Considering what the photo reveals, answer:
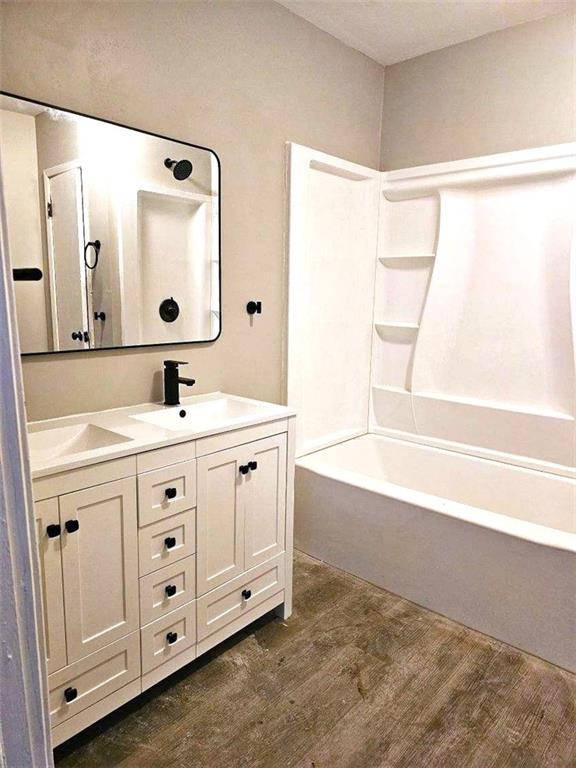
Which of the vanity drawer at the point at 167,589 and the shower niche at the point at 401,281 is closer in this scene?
the vanity drawer at the point at 167,589

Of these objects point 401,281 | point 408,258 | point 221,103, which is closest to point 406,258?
point 408,258

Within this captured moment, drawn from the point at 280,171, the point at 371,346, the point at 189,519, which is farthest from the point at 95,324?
the point at 371,346

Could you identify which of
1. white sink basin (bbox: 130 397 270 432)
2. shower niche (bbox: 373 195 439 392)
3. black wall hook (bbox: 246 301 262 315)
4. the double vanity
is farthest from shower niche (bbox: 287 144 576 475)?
the double vanity

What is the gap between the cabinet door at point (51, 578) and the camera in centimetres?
138

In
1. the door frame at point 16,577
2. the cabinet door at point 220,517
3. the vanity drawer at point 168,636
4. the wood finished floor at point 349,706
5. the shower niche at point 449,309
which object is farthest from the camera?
the shower niche at point 449,309

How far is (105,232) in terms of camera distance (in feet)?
6.19

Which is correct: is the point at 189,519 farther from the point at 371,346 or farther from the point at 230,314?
the point at 371,346

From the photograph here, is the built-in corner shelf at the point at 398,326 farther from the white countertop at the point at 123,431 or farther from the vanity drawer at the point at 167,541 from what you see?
the vanity drawer at the point at 167,541

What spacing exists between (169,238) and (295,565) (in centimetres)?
169

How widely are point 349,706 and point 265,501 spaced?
75 cm

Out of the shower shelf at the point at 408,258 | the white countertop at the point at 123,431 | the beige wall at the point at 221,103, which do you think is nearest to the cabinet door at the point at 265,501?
the white countertop at the point at 123,431

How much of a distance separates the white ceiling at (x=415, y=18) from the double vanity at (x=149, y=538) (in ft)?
6.22

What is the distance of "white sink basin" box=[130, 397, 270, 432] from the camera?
198 cm

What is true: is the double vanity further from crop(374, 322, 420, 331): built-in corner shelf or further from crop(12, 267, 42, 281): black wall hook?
crop(374, 322, 420, 331): built-in corner shelf
